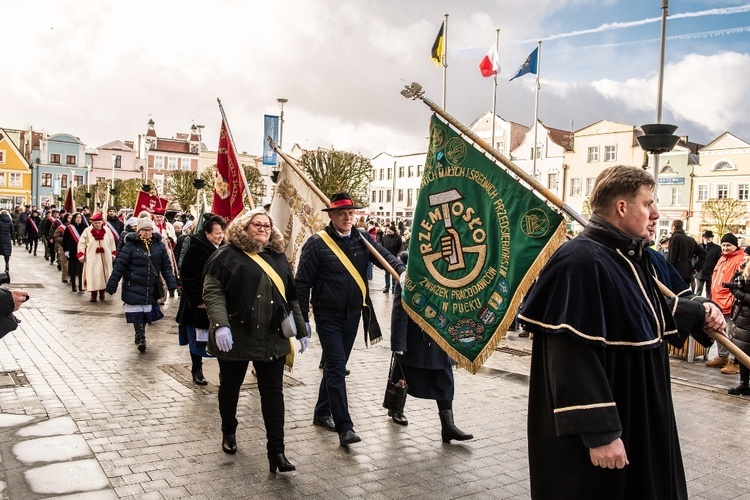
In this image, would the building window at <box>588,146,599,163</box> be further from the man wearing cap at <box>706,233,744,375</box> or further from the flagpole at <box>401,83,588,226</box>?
the flagpole at <box>401,83,588,226</box>

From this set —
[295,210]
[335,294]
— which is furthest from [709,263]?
[335,294]

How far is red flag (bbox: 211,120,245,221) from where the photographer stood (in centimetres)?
884

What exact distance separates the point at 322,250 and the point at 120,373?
3.63 metres

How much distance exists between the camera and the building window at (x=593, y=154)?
5522cm

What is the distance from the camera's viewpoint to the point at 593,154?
183ft

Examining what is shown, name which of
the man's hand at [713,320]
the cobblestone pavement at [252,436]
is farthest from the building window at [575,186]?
the man's hand at [713,320]

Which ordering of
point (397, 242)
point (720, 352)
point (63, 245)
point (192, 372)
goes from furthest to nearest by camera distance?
1. point (397, 242)
2. point (63, 245)
3. point (720, 352)
4. point (192, 372)

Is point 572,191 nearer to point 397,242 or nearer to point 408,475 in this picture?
point 397,242

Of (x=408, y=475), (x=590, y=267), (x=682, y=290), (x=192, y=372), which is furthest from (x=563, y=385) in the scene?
(x=192, y=372)

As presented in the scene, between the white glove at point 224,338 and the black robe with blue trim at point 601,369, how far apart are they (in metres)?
2.61

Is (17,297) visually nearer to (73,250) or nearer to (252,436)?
(252,436)

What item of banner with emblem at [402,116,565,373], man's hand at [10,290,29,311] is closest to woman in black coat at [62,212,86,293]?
man's hand at [10,290,29,311]

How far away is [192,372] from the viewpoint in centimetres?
783

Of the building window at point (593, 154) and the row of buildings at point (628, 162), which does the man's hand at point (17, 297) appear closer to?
the row of buildings at point (628, 162)
